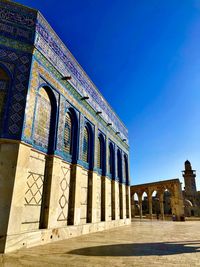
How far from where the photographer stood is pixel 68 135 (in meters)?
9.08

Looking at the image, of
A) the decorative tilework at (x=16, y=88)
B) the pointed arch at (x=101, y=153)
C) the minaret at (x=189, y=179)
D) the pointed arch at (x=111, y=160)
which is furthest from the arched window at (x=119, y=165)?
the minaret at (x=189, y=179)

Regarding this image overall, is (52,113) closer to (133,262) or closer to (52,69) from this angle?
(52,69)

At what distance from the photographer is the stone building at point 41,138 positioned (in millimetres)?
5645

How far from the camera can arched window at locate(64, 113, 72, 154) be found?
8.80 meters

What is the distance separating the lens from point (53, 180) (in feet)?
23.7

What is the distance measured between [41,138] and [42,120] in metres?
0.68

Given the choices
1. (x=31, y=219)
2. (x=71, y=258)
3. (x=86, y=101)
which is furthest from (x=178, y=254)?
(x=86, y=101)

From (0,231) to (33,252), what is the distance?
977 mm

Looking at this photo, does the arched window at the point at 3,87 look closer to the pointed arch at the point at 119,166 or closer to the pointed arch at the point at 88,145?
the pointed arch at the point at 88,145

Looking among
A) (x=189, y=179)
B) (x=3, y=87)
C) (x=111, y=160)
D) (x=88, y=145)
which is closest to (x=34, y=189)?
(x=3, y=87)

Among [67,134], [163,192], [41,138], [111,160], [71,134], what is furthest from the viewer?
[163,192]

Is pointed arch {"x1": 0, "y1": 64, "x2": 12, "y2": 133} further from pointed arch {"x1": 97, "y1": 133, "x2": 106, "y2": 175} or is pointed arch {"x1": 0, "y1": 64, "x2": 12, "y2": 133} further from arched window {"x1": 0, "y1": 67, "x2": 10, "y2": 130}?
pointed arch {"x1": 97, "y1": 133, "x2": 106, "y2": 175}

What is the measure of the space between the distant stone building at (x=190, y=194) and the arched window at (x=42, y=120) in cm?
3694

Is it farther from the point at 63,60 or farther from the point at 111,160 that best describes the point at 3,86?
the point at 111,160
